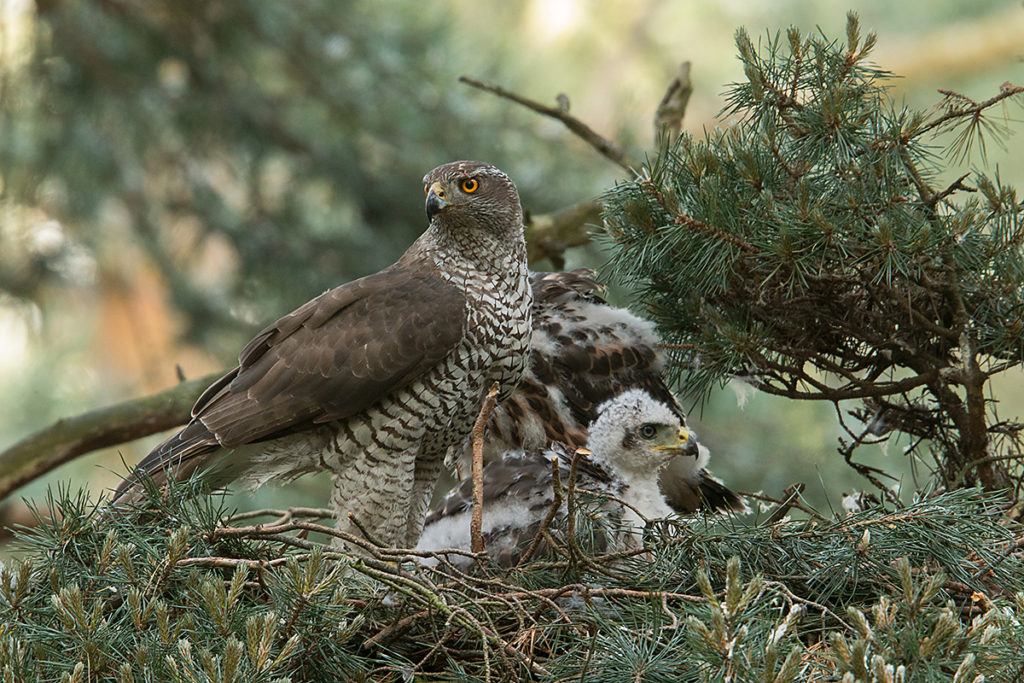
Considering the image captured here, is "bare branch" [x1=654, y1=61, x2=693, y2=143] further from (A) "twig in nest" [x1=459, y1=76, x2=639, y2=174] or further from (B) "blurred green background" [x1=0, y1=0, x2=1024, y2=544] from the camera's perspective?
(B) "blurred green background" [x1=0, y1=0, x2=1024, y2=544]

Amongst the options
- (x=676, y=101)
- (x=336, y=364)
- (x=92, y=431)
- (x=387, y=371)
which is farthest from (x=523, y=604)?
(x=676, y=101)

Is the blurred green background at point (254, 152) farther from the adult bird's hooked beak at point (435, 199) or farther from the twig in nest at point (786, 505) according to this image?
the twig in nest at point (786, 505)

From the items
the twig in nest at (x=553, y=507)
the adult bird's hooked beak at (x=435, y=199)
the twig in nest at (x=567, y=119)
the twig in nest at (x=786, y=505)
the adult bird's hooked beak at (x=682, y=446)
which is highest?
the twig in nest at (x=567, y=119)

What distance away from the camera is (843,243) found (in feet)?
8.24

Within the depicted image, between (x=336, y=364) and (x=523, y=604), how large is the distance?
0.97 metres

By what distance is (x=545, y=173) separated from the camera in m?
5.53

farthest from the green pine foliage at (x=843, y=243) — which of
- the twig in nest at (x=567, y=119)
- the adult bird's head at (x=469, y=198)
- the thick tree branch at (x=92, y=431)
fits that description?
the thick tree branch at (x=92, y=431)

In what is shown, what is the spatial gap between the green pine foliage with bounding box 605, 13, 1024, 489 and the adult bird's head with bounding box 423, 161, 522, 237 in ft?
1.24

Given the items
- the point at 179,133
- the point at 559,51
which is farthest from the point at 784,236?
the point at 559,51

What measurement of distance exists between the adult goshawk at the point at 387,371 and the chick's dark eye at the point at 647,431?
0.38m

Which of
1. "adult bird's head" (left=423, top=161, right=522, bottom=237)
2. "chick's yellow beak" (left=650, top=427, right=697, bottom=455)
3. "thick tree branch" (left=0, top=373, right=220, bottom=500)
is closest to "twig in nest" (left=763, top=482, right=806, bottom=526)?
"chick's yellow beak" (left=650, top=427, right=697, bottom=455)

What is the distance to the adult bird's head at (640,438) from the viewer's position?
311 cm

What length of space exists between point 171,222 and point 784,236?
4.43 metres

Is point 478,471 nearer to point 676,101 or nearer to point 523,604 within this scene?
point 523,604
